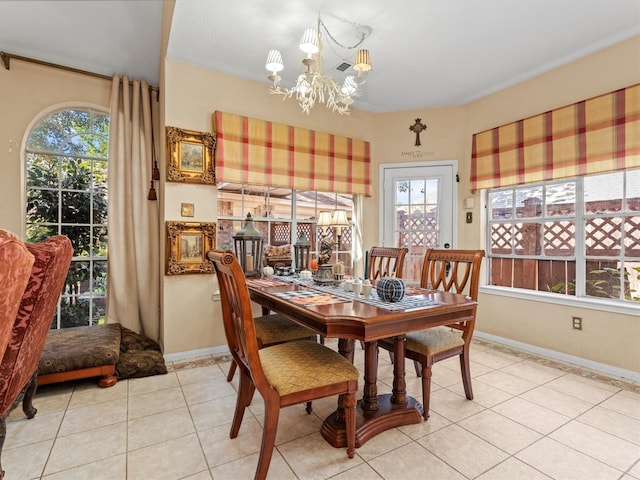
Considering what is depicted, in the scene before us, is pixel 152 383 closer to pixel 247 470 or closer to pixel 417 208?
pixel 247 470

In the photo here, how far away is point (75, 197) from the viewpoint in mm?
3365

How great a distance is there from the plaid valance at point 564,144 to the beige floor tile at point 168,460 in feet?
11.8

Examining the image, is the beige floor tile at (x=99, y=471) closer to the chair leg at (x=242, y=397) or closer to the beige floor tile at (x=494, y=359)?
the chair leg at (x=242, y=397)

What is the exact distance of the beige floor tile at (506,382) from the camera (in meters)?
2.43

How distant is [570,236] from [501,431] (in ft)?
7.66

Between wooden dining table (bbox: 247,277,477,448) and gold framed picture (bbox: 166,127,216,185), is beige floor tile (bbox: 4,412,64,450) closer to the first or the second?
wooden dining table (bbox: 247,277,477,448)

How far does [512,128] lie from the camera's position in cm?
338

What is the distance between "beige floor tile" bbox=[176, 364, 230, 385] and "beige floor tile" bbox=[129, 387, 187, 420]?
0.17 meters

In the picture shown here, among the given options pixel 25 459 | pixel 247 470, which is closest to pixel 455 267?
pixel 247 470

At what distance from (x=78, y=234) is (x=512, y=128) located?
465 centimetres

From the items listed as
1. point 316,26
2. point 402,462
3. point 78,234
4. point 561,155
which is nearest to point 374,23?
point 316,26

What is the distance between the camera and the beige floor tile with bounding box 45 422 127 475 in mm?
1629

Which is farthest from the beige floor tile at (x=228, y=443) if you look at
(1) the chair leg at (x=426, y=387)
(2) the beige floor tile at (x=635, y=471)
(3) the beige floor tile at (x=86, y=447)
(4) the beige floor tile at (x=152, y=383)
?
(2) the beige floor tile at (x=635, y=471)

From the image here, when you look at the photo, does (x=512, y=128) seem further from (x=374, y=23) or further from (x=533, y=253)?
(x=374, y=23)
